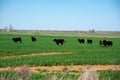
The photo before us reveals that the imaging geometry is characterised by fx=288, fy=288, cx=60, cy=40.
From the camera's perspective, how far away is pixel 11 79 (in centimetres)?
597

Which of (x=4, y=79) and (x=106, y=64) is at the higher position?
(x=4, y=79)

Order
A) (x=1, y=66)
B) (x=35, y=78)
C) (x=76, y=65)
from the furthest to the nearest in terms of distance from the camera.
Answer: (x=76, y=65) < (x=1, y=66) < (x=35, y=78)

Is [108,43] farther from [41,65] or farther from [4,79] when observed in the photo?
[4,79]

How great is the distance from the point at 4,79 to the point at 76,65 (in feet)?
51.2

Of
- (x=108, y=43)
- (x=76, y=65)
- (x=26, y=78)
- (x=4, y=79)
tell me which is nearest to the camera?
(x=4, y=79)

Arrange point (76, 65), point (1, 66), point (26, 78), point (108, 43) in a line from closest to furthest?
point (26, 78)
point (1, 66)
point (76, 65)
point (108, 43)

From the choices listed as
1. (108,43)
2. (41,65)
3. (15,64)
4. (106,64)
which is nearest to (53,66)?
(41,65)

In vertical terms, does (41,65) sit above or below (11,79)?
below

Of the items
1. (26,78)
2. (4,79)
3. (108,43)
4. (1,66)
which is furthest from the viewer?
(108,43)

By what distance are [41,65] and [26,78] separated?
1424 cm

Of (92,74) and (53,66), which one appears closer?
(92,74)

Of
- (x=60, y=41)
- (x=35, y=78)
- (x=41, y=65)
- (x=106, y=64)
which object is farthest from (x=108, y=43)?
(x=35, y=78)

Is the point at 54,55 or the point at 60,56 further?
the point at 54,55

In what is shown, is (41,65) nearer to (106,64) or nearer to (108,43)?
(106,64)
